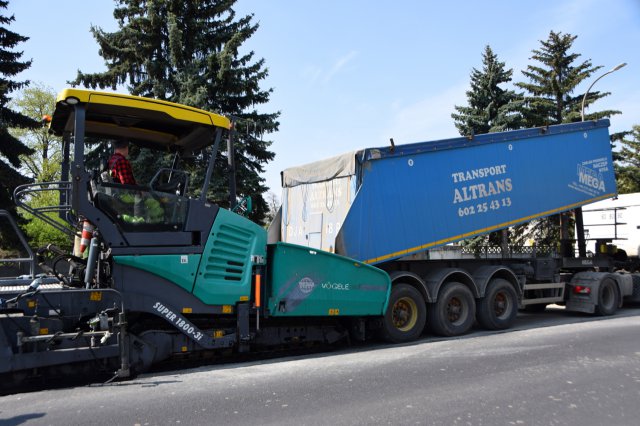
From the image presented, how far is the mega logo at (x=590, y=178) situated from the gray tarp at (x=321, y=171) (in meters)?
5.98

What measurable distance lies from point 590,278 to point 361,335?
21.0ft

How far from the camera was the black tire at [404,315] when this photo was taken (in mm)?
8031

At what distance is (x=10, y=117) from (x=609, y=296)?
2067cm

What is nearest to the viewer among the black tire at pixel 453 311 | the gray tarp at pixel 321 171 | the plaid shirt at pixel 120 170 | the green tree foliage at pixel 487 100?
the plaid shirt at pixel 120 170

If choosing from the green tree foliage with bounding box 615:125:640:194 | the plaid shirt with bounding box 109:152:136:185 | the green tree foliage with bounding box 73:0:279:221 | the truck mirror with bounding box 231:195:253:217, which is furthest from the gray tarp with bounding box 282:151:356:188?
the green tree foliage with bounding box 615:125:640:194

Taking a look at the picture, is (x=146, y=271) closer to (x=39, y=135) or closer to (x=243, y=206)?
(x=243, y=206)

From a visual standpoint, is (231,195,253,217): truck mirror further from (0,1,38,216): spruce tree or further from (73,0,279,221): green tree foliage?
(0,1,38,216): spruce tree

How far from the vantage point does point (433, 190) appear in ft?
29.1

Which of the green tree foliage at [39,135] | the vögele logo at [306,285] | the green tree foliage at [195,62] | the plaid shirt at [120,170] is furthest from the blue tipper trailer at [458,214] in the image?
the green tree foliage at [39,135]

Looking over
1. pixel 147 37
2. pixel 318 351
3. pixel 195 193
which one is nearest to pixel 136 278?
pixel 195 193

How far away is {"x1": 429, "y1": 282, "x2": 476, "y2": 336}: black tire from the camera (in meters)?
8.62

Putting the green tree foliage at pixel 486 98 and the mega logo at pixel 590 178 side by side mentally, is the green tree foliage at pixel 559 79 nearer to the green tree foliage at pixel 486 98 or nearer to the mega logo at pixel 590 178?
the green tree foliage at pixel 486 98

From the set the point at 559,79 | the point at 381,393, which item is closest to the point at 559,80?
the point at 559,79

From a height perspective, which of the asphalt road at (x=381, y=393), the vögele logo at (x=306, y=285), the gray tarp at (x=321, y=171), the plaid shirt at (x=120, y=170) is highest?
the gray tarp at (x=321, y=171)
